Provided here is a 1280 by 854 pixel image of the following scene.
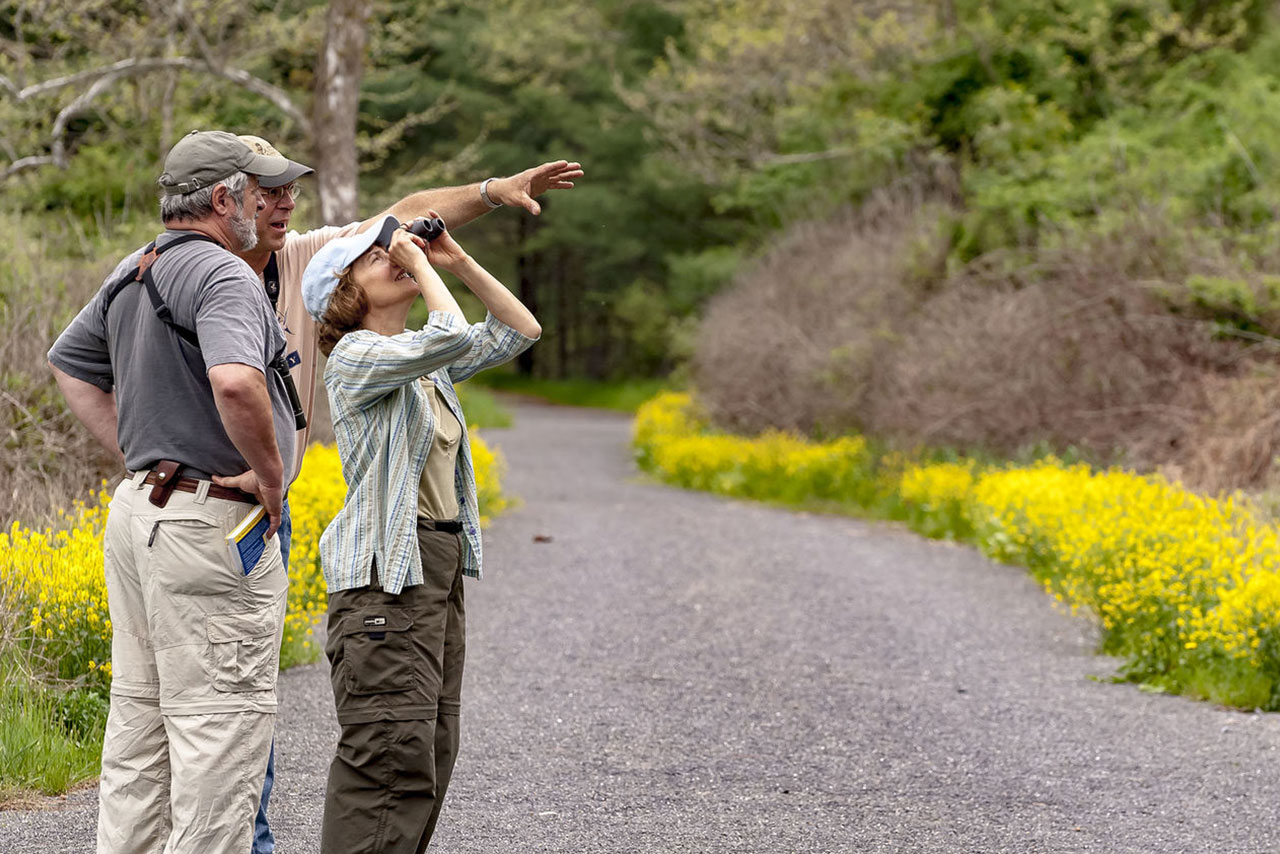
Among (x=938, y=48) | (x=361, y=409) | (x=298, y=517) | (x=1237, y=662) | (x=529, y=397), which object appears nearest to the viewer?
(x=361, y=409)

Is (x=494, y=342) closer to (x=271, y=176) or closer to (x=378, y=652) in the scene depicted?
(x=271, y=176)

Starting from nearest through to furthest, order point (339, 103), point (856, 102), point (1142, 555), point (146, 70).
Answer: point (1142, 555)
point (339, 103)
point (146, 70)
point (856, 102)

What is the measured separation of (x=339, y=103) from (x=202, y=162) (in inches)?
416

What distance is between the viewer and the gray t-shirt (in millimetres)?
3107

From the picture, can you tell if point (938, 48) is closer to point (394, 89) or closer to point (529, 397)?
point (394, 89)

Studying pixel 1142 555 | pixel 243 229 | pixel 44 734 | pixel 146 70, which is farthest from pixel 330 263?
pixel 146 70

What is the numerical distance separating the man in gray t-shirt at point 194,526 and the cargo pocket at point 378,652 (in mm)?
204

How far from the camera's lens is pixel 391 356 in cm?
325

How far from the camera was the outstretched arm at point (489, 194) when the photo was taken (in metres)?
3.80

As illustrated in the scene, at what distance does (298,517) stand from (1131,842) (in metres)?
4.29

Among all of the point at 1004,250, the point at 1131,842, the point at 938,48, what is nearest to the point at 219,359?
the point at 1131,842

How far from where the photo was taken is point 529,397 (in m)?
42.9

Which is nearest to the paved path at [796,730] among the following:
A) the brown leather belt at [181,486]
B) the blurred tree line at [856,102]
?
the brown leather belt at [181,486]

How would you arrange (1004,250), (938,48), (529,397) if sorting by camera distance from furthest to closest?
(529,397) → (938,48) → (1004,250)
